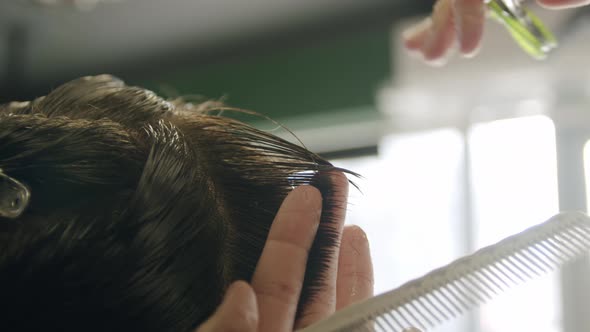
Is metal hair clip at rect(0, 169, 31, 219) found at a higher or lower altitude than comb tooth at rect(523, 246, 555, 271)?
higher

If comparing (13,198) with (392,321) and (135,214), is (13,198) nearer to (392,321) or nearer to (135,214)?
(135,214)

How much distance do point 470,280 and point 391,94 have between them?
94.3 inches

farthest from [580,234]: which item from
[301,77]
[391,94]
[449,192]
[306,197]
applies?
[301,77]

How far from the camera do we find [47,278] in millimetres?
384

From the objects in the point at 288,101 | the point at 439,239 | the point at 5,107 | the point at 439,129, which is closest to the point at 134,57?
the point at 288,101

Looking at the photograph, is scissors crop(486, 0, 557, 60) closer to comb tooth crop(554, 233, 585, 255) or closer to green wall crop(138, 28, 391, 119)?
comb tooth crop(554, 233, 585, 255)

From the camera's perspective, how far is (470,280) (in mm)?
433

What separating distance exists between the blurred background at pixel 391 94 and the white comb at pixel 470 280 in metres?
1.60

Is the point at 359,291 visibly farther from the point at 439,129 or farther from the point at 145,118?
the point at 439,129

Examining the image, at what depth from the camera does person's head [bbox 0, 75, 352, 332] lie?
386mm

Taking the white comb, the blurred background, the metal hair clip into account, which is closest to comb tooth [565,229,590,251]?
the white comb

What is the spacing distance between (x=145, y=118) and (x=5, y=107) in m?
0.14

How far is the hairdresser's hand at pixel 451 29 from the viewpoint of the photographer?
554 millimetres

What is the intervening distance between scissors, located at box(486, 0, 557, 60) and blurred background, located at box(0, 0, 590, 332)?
1358mm
